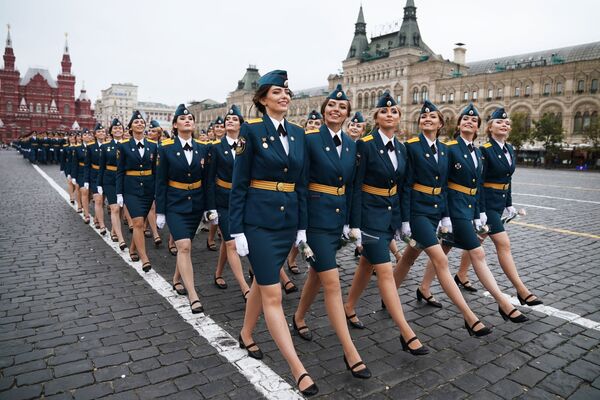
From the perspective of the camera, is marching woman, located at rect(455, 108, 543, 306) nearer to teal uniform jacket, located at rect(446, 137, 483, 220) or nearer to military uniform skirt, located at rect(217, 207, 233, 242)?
teal uniform jacket, located at rect(446, 137, 483, 220)

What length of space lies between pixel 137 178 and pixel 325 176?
4.46 m

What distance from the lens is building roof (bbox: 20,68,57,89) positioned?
3967 inches

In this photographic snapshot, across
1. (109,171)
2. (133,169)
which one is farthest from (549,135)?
(133,169)

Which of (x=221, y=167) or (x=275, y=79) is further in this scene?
(x=221, y=167)

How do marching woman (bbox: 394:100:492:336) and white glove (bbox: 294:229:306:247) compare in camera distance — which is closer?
white glove (bbox: 294:229:306:247)

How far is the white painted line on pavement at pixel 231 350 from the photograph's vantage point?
3.65 metres

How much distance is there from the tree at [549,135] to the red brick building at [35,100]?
87253mm

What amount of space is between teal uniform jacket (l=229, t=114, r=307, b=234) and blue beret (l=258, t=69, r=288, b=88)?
32cm

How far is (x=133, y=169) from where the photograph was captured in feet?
24.6

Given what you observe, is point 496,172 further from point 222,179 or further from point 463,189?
point 222,179

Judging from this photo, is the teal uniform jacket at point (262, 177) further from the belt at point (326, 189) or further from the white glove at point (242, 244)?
the belt at point (326, 189)

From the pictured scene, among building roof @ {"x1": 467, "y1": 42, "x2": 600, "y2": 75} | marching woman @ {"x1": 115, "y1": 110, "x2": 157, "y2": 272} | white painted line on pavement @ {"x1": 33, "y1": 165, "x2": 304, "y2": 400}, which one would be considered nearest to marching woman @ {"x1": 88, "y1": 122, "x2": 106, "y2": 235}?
marching woman @ {"x1": 115, "y1": 110, "x2": 157, "y2": 272}

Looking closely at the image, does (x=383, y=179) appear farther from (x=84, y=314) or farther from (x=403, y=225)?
(x=84, y=314)

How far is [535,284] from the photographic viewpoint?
6.45 metres
